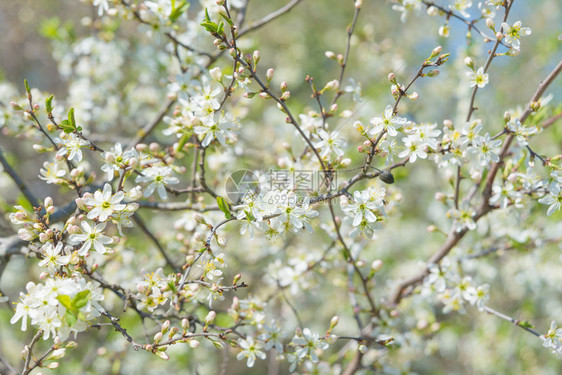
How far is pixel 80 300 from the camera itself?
134 centimetres

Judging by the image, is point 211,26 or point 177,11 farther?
point 177,11

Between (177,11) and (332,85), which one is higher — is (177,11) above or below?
above

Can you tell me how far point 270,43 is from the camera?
7.95 metres

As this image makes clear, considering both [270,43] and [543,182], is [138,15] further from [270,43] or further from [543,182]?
[270,43]

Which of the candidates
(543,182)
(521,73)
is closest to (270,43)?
(521,73)

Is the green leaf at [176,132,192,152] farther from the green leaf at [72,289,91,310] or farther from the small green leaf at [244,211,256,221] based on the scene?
the green leaf at [72,289,91,310]

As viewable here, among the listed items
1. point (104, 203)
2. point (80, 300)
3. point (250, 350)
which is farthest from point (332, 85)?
point (80, 300)

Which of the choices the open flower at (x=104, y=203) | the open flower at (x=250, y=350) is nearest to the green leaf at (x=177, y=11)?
the open flower at (x=104, y=203)

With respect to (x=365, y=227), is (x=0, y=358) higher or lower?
lower

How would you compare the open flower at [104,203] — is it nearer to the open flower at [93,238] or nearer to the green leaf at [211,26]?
the open flower at [93,238]

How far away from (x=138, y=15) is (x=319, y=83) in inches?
184

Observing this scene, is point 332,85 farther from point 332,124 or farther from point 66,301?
point 332,124

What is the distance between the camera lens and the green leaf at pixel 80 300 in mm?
1332

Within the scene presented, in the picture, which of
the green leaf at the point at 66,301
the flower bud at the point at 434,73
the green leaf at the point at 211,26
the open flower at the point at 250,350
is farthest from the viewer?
the open flower at the point at 250,350
